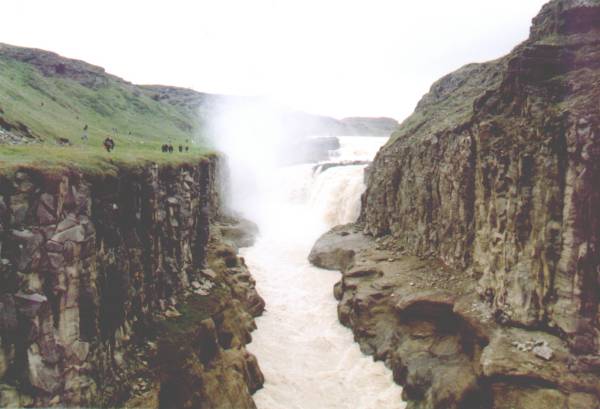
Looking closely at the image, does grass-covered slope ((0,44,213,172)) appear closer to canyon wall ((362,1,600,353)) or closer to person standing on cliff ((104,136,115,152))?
person standing on cliff ((104,136,115,152))

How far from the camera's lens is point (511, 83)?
25.6 metres

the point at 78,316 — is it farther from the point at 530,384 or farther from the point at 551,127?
the point at 551,127

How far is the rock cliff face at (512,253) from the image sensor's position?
62.6 feet

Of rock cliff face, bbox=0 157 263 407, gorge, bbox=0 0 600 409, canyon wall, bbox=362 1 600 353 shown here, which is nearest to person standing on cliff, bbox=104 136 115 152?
gorge, bbox=0 0 600 409

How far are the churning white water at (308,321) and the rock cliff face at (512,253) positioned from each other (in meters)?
1.80

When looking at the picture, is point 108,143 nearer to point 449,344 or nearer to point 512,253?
point 449,344

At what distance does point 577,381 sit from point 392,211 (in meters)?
27.1

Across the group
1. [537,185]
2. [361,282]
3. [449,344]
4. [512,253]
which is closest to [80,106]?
[361,282]

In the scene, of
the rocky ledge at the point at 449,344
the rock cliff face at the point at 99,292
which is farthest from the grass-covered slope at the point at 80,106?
the rocky ledge at the point at 449,344

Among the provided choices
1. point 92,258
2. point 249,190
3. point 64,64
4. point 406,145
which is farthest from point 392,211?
point 64,64

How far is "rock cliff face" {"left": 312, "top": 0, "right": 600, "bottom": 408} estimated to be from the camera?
1908 cm

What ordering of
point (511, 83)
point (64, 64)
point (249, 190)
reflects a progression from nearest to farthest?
point (511, 83)
point (249, 190)
point (64, 64)

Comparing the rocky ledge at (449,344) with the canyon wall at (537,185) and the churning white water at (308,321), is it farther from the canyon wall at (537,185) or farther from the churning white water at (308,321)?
the churning white water at (308,321)

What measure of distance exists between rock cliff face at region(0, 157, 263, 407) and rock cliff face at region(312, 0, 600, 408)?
10.5m
